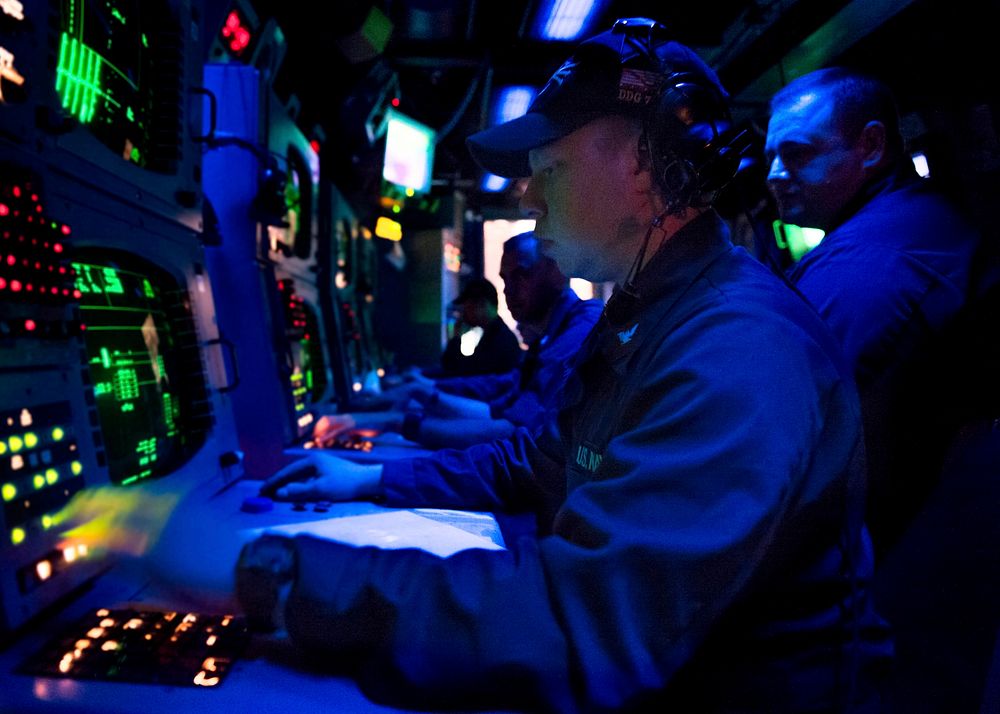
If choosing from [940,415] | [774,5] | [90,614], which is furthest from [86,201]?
[774,5]

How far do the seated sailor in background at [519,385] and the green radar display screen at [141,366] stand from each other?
2.38 ft

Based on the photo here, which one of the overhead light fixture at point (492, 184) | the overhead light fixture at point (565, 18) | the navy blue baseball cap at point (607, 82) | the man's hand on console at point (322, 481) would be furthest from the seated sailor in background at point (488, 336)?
the overhead light fixture at point (492, 184)

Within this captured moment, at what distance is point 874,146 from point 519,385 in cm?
165

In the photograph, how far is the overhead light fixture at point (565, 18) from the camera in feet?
11.5

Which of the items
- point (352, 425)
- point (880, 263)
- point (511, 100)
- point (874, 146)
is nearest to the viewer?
point (880, 263)

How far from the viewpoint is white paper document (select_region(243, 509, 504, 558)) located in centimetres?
92

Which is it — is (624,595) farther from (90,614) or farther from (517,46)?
(517,46)

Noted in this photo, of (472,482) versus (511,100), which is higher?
(511,100)

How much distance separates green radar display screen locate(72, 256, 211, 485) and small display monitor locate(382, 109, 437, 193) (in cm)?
324

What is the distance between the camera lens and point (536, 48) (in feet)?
13.9

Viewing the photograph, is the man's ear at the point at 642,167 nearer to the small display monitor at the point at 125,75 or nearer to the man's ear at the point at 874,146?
the small display monitor at the point at 125,75

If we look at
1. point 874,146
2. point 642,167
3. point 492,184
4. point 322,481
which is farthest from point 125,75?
point 492,184

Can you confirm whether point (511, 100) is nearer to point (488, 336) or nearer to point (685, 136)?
point (488, 336)

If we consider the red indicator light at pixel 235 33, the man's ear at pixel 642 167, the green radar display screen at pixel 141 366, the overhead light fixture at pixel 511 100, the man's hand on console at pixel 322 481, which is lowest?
the man's hand on console at pixel 322 481
